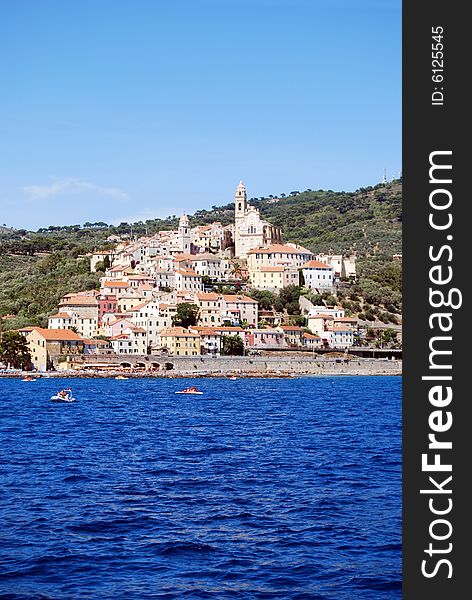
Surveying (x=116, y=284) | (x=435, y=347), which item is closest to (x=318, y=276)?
(x=116, y=284)

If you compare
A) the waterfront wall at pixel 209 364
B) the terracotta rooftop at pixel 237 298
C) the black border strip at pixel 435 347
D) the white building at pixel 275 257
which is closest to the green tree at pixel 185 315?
the terracotta rooftop at pixel 237 298

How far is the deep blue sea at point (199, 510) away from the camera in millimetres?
16562

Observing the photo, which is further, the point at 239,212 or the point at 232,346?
the point at 239,212

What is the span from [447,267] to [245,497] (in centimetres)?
1483

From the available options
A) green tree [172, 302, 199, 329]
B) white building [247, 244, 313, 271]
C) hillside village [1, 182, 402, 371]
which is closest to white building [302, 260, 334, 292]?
hillside village [1, 182, 402, 371]

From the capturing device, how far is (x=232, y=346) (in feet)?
331

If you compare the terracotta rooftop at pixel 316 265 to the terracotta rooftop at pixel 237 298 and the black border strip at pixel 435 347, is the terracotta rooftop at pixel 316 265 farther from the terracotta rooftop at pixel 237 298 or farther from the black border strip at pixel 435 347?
the black border strip at pixel 435 347

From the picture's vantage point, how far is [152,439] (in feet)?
125

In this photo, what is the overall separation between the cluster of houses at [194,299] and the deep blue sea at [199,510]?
54306mm

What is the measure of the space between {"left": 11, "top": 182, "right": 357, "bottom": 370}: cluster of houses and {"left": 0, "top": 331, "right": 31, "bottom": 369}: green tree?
113cm

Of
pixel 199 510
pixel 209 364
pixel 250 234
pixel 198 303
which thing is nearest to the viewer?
pixel 199 510

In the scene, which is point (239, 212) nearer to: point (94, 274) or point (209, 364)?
point (94, 274)

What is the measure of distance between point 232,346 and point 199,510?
258 ft

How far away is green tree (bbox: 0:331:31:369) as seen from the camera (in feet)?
311
